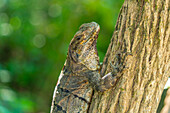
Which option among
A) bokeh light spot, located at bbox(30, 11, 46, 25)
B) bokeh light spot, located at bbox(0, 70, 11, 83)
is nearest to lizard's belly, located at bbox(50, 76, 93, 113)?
bokeh light spot, located at bbox(0, 70, 11, 83)

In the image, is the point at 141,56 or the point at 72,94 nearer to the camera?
the point at 141,56

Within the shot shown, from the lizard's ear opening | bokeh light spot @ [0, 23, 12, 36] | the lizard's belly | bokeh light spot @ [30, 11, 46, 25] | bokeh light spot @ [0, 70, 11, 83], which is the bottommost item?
the lizard's belly

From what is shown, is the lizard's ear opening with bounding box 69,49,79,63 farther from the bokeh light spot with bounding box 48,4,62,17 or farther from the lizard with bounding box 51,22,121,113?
the bokeh light spot with bounding box 48,4,62,17

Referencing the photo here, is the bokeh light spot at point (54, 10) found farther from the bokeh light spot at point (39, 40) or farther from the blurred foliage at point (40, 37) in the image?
the bokeh light spot at point (39, 40)

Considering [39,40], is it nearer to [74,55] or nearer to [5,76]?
[5,76]

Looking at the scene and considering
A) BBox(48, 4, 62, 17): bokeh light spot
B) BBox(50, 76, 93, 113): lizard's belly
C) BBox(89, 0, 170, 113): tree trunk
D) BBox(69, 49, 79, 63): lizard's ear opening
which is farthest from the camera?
BBox(48, 4, 62, 17): bokeh light spot

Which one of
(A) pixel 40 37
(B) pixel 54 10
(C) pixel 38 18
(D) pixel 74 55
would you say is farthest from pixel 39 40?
(D) pixel 74 55
